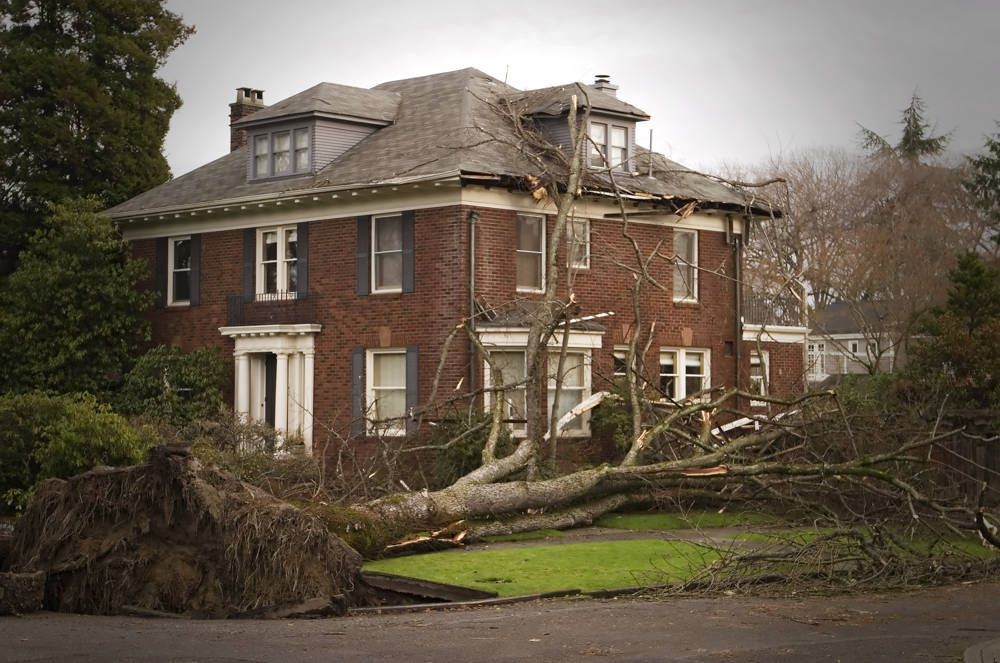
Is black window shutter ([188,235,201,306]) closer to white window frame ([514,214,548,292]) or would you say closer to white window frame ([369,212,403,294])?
white window frame ([369,212,403,294])

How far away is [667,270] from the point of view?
29453 mm

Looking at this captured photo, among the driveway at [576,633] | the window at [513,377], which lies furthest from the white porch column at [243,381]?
the driveway at [576,633]

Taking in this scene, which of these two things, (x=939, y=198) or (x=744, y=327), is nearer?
(x=744, y=327)

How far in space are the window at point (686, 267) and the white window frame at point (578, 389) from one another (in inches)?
132

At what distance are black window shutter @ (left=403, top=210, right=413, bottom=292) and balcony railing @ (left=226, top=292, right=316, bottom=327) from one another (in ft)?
8.16

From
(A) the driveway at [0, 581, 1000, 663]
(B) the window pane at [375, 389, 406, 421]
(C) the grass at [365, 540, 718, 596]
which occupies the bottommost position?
(C) the grass at [365, 540, 718, 596]

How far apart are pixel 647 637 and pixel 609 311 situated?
1695 cm

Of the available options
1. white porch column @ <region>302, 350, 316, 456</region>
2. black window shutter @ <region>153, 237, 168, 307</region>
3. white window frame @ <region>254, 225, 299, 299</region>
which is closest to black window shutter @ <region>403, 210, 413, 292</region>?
white porch column @ <region>302, 350, 316, 456</region>

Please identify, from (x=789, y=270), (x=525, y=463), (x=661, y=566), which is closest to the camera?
(x=661, y=566)

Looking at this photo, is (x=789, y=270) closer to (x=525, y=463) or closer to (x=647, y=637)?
(x=525, y=463)

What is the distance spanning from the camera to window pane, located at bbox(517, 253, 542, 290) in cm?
2719

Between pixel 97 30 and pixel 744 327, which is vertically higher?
pixel 97 30

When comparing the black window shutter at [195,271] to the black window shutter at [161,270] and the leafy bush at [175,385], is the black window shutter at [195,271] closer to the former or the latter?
the black window shutter at [161,270]

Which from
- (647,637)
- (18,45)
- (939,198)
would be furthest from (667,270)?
(939,198)
